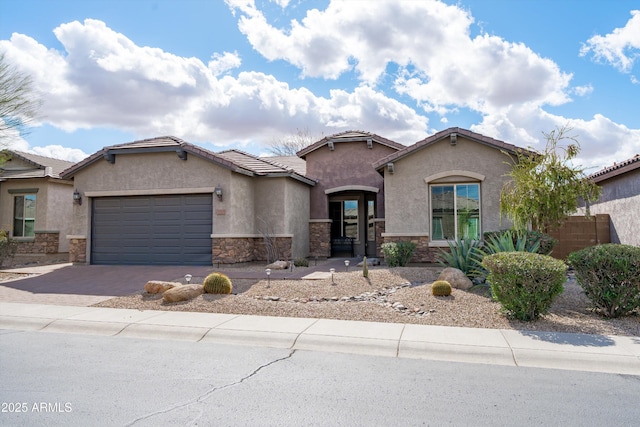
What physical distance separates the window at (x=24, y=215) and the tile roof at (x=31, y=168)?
3.37 feet

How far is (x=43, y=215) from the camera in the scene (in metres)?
19.3

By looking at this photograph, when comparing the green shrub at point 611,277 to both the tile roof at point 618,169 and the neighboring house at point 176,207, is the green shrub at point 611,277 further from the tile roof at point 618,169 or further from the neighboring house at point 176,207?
the neighboring house at point 176,207

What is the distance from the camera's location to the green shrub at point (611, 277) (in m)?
7.21

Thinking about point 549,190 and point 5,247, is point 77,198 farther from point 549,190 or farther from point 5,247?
point 549,190

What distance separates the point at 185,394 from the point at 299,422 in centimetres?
138

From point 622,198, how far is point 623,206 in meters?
0.31

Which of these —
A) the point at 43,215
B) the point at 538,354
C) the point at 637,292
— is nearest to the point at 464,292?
the point at 637,292

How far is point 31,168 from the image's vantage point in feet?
67.5

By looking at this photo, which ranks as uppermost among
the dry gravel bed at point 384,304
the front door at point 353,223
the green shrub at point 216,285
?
the front door at point 353,223

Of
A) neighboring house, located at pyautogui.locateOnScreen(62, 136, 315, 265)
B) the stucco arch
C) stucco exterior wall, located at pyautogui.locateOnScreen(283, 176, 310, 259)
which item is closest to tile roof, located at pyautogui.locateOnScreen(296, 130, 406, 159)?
stucco exterior wall, located at pyautogui.locateOnScreen(283, 176, 310, 259)

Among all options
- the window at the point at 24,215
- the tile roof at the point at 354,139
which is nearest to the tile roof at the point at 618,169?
the tile roof at the point at 354,139

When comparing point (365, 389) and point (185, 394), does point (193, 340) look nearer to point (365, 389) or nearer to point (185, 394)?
point (185, 394)

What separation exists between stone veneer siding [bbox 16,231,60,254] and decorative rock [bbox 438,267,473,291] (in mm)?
17319

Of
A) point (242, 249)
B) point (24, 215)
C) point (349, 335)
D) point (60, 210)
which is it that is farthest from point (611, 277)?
point (24, 215)
